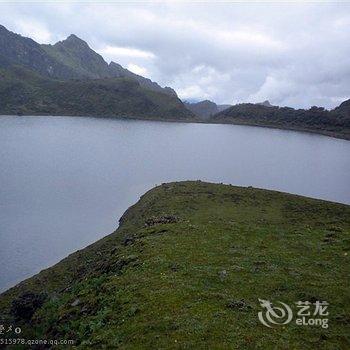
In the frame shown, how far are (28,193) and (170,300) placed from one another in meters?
60.5

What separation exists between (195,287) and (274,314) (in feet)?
17.5

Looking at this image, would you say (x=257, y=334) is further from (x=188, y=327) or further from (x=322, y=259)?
(x=322, y=259)

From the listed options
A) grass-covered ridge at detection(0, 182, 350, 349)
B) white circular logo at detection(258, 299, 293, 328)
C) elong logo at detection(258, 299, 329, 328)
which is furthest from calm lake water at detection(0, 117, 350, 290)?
elong logo at detection(258, 299, 329, 328)

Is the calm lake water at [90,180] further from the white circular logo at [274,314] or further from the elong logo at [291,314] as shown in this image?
the elong logo at [291,314]

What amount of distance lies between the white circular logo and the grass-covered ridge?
428 mm

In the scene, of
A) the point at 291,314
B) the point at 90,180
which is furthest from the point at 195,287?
the point at 90,180

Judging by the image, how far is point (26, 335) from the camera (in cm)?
2669

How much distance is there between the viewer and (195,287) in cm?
2520

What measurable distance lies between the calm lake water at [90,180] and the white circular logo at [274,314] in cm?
2869

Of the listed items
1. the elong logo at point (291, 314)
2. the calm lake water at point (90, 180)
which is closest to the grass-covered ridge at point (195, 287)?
the elong logo at point (291, 314)

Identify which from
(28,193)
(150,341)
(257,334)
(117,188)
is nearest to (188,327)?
(150,341)

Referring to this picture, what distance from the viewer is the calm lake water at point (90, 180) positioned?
177 ft

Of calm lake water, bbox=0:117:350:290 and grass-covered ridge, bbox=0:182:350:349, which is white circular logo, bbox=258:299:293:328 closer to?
grass-covered ridge, bbox=0:182:350:349

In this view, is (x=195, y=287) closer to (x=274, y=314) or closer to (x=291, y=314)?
(x=274, y=314)
